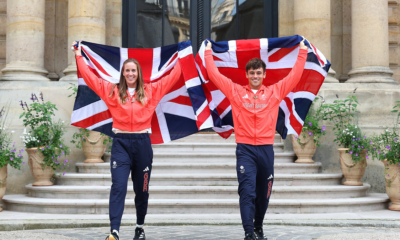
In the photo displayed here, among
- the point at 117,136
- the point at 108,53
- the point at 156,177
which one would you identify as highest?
the point at 108,53

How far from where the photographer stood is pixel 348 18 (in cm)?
1060

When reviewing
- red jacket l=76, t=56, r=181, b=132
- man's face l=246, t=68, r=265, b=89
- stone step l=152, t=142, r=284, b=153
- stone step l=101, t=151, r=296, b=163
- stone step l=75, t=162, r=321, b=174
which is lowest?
stone step l=75, t=162, r=321, b=174

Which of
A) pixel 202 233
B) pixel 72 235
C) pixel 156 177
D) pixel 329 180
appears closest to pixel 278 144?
pixel 329 180

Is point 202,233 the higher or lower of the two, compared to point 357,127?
lower

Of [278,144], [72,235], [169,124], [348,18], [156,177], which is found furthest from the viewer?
[348,18]

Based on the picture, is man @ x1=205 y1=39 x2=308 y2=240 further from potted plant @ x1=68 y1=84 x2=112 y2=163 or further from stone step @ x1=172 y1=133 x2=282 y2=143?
stone step @ x1=172 y1=133 x2=282 y2=143

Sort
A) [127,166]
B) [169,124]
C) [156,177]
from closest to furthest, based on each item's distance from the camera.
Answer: [127,166]
[169,124]
[156,177]

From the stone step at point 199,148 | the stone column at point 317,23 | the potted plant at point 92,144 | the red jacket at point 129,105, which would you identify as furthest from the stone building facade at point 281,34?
the red jacket at point 129,105

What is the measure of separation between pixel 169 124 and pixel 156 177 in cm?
186

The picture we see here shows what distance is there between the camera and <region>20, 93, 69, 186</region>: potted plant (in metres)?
7.97

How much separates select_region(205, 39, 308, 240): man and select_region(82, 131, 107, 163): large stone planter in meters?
3.80

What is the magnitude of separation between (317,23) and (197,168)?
368 centimetres

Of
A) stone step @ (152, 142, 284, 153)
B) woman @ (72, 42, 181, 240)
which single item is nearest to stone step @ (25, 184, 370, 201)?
stone step @ (152, 142, 284, 153)

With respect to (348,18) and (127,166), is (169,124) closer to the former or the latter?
(127,166)
